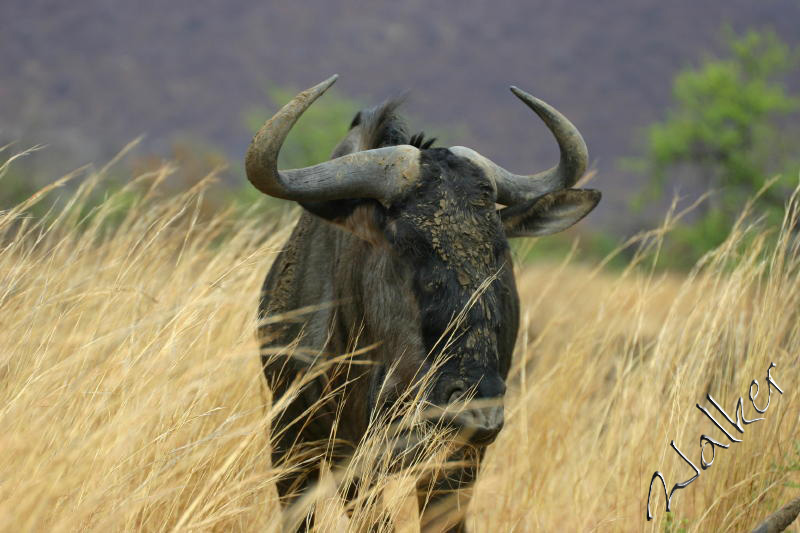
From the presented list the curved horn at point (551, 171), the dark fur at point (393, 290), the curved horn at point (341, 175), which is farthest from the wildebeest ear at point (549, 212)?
the curved horn at point (341, 175)

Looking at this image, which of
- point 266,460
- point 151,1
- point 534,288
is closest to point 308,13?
point 151,1

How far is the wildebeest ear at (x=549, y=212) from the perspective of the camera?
3416 millimetres

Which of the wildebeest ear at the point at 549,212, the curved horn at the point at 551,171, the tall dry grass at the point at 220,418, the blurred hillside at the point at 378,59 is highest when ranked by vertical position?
the blurred hillside at the point at 378,59

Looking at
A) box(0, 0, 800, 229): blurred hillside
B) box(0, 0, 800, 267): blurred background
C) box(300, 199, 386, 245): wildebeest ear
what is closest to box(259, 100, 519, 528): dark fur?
box(300, 199, 386, 245): wildebeest ear

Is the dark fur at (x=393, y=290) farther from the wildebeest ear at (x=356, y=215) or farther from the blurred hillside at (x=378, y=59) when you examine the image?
the blurred hillside at (x=378, y=59)

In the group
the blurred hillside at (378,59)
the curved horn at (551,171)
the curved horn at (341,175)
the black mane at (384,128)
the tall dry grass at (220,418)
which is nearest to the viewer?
the tall dry grass at (220,418)

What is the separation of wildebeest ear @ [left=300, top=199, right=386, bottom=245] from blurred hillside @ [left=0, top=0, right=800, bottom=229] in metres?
60.9

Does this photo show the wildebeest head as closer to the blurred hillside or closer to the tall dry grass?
the tall dry grass

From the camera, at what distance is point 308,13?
10538 centimetres

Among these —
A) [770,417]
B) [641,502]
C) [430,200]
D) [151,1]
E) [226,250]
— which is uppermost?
[151,1]

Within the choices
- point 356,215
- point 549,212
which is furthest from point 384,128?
point 549,212

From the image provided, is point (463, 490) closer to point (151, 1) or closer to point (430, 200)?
point (430, 200)

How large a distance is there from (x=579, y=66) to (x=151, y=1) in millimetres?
52672

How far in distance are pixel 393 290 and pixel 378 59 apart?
8694cm
